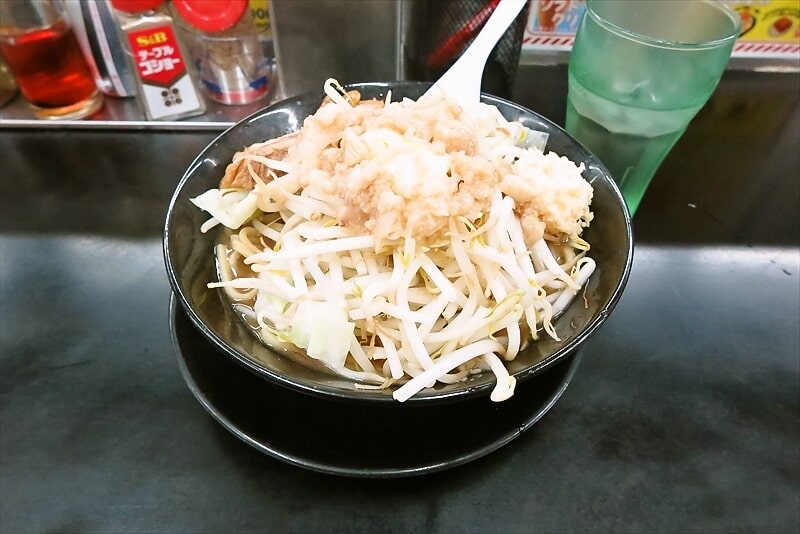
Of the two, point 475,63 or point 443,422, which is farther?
point 475,63

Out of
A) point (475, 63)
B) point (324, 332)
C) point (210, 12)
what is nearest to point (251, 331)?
point (324, 332)

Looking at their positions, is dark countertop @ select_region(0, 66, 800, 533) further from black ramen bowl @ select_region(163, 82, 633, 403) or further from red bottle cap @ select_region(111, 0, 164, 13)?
red bottle cap @ select_region(111, 0, 164, 13)

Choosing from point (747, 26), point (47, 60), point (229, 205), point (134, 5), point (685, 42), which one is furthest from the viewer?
point (747, 26)

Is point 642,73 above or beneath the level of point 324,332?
above

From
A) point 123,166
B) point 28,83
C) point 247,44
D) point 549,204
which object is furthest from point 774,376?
point 28,83

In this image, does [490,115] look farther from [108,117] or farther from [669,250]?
[108,117]

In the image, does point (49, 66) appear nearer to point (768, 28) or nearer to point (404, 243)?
point (404, 243)

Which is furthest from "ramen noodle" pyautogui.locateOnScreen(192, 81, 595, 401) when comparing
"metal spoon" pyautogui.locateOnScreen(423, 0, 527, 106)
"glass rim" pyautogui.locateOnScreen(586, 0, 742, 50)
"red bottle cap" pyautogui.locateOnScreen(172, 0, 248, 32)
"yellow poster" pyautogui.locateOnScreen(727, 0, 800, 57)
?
"yellow poster" pyautogui.locateOnScreen(727, 0, 800, 57)
